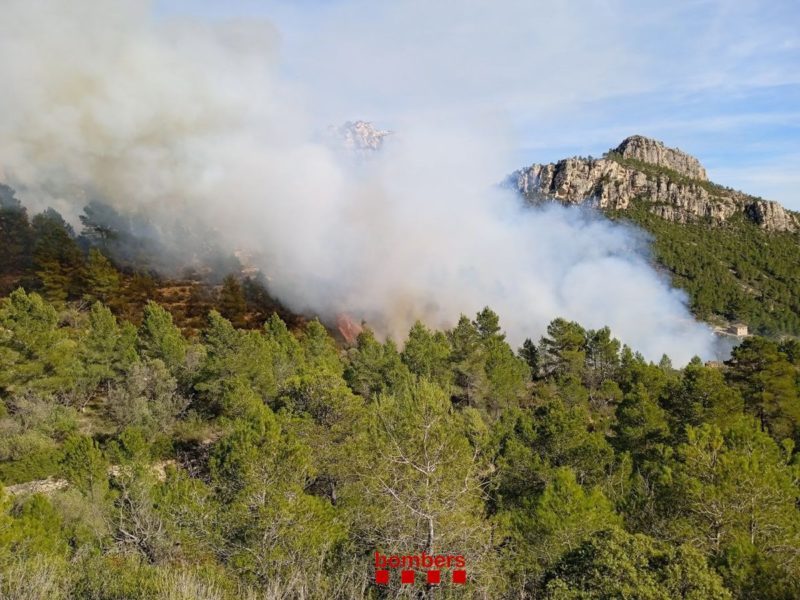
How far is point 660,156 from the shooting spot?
154375 mm

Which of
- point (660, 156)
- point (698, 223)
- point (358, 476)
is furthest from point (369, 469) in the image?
point (660, 156)

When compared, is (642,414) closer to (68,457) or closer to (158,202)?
(68,457)

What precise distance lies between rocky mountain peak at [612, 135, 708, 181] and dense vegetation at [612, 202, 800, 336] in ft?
134

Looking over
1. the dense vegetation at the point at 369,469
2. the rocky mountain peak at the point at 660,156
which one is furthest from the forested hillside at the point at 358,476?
the rocky mountain peak at the point at 660,156

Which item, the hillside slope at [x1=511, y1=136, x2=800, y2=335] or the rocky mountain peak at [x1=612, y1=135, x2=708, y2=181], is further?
the rocky mountain peak at [x1=612, y1=135, x2=708, y2=181]

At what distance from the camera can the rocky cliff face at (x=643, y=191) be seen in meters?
118

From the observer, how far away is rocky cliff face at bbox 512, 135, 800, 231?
118 metres

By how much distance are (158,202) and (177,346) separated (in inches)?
876

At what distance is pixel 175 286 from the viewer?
49031 millimetres

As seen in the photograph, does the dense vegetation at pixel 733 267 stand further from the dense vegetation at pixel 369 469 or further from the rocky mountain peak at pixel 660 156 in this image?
the dense vegetation at pixel 369 469

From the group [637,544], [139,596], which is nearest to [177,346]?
[139,596]

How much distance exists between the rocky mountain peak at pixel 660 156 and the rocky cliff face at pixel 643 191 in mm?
4371

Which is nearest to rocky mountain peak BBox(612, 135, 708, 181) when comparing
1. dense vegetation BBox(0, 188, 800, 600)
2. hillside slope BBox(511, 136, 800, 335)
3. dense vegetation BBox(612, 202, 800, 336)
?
hillside slope BBox(511, 136, 800, 335)

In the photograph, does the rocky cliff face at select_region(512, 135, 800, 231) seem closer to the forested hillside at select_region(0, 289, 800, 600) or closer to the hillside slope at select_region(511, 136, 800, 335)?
the hillside slope at select_region(511, 136, 800, 335)
